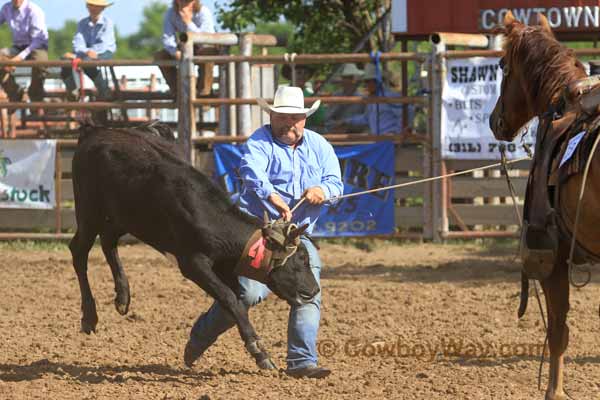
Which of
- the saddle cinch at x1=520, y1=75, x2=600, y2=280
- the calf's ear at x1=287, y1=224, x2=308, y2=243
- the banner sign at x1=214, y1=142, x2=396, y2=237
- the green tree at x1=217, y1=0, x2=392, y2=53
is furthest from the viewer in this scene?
the green tree at x1=217, y1=0, x2=392, y2=53

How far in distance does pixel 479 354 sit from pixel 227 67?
6578 mm

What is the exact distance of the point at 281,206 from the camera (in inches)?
250

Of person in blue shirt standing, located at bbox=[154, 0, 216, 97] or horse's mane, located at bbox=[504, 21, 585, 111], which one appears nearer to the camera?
horse's mane, located at bbox=[504, 21, 585, 111]

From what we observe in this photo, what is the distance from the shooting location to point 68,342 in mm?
7594

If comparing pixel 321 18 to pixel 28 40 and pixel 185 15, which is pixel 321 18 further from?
pixel 28 40

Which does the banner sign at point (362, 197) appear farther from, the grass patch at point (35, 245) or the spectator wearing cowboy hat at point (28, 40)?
the spectator wearing cowboy hat at point (28, 40)

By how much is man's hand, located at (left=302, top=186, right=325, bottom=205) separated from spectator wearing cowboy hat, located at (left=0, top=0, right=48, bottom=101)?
797cm

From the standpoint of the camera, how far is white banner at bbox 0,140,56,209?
12.7 m

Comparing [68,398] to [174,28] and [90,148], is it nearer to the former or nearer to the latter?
[90,148]

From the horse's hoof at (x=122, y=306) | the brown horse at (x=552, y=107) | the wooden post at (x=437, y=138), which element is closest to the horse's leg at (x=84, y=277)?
the horse's hoof at (x=122, y=306)

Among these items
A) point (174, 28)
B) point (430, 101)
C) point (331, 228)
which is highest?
point (174, 28)

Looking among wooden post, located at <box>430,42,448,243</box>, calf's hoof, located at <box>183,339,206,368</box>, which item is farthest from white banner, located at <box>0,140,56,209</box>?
calf's hoof, located at <box>183,339,206,368</box>

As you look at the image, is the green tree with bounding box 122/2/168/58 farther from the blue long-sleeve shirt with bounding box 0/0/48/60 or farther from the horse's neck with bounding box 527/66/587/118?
the horse's neck with bounding box 527/66/587/118

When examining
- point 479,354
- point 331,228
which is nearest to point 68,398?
point 479,354
